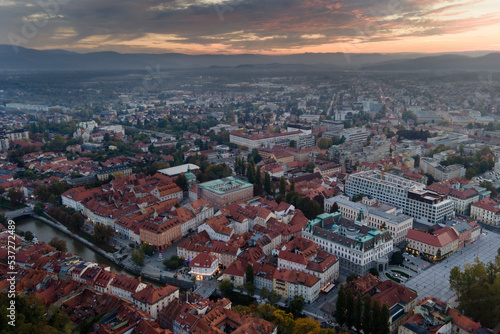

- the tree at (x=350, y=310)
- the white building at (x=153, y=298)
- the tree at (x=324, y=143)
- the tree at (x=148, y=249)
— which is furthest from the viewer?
the tree at (x=324, y=143)

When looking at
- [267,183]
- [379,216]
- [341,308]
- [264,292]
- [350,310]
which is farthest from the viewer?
[267,183]

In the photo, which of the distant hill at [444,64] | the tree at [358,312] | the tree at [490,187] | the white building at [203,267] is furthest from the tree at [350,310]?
the distant hill at [444,64]

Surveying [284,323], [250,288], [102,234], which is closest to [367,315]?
[284,323]

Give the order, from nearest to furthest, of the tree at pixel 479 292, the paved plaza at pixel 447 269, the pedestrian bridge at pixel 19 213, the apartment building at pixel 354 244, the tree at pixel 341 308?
the tree at pixel 341 308 < the tree at pixel 479 292 < the paved plaza at pixel 447 269 < the apartment building at pixel 354 244 < the pedestrian bridge at pixel 19 213

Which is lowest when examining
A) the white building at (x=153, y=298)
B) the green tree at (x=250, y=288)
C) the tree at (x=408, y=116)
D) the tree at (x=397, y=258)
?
the tree at (x=408, y=116)

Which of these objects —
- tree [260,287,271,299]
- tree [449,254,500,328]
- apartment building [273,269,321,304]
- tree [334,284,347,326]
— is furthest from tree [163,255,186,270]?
tree [449,254,500,328]

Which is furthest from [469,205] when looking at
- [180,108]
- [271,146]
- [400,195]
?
[180,108]

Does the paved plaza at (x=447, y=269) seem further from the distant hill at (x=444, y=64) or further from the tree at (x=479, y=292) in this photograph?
the distant hill at (x=444, y=64)

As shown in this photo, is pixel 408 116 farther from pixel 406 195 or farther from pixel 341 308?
pixel 341 308

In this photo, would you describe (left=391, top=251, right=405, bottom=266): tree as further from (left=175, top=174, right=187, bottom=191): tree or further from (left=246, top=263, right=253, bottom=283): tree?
(left=175, top=174, right=187, bottom=191): tree
